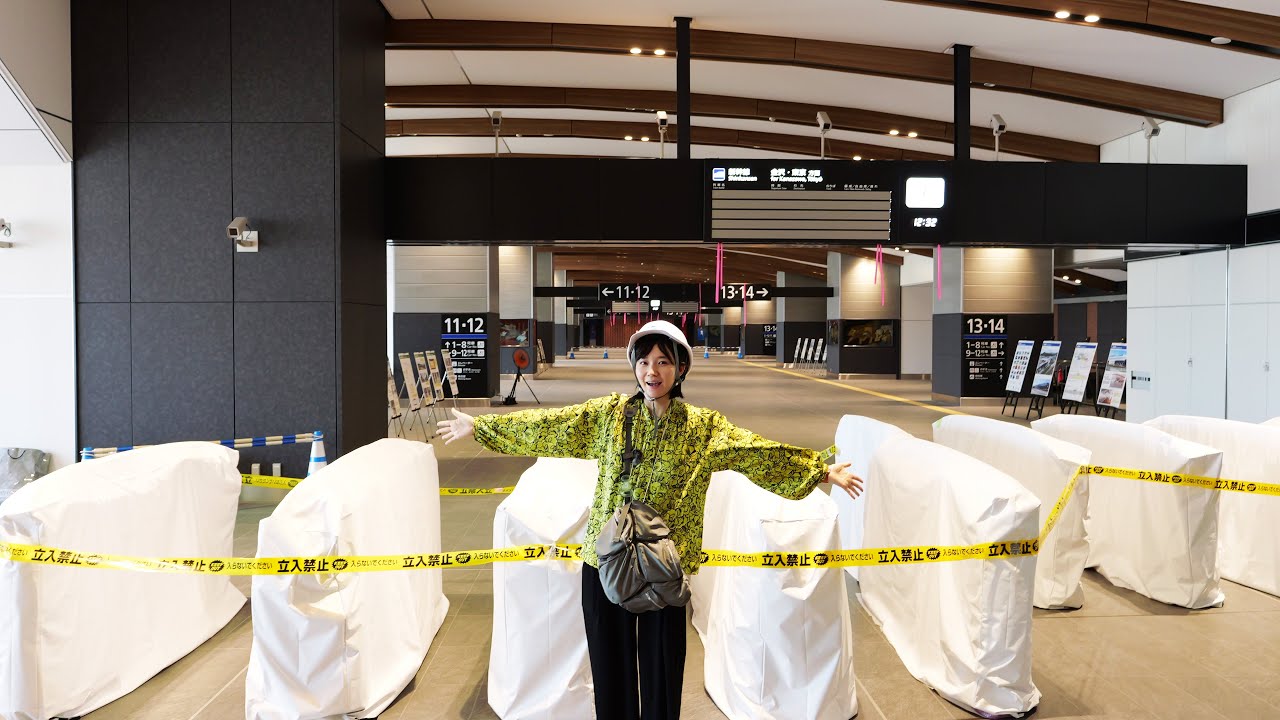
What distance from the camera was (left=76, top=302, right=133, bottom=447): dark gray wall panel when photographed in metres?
6.59

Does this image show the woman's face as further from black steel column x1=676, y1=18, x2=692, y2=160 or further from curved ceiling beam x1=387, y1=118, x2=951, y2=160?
curved ceiling beam x1=387, y1=118, x2=951, y2=160

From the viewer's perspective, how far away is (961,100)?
27.6 feet

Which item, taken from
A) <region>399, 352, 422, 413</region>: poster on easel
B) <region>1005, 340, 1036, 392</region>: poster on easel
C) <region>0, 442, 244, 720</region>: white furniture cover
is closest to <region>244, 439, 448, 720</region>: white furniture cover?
<region>0, 442, 244, 720</region>: white furniture cover

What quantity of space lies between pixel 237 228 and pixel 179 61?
1.39m

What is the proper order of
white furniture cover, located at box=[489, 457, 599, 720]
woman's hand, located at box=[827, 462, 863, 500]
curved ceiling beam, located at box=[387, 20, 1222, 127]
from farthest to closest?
curved ceiling beam, located at box=[387, 20, 1222, 127]
white furniture cover, located at box=[489, 457, 599, 720]
woman's hand, located at box=[827, 462, 863, 500]

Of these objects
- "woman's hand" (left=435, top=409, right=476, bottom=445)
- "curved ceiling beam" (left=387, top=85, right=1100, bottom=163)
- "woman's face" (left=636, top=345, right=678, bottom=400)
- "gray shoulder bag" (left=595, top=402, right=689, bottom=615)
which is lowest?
"gray shoulder bag" (left=595, top=402, right=689, bottom=615)

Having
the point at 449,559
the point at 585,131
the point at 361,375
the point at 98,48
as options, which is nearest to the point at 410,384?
the point at 361,375

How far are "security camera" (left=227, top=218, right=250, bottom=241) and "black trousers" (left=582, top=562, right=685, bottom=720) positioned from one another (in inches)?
198

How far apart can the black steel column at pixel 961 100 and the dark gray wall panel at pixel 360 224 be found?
5488mm

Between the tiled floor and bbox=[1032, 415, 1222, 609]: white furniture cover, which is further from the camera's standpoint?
bbox=[1032, 415, 1222, 609]: white furniture cover

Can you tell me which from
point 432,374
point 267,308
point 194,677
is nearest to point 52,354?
point 267,308

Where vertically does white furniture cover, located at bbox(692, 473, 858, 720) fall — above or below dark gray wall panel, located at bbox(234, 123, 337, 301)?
below

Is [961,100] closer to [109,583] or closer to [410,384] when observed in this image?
[410,384]

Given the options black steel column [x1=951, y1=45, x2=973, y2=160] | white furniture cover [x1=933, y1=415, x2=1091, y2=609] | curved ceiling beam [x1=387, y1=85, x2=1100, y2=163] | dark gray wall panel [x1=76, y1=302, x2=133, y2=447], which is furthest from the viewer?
curved ceiling beam [x1=387, y1=85, x2=1100, y2=163]
